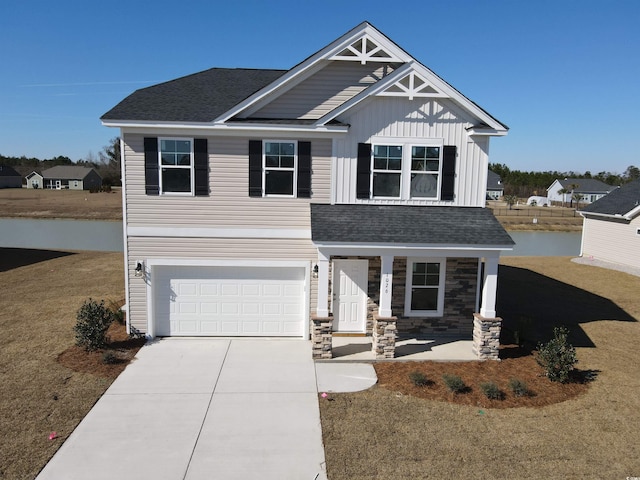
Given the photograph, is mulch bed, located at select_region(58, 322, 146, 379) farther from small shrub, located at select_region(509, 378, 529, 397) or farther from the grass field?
small shrub, located at select_region(509, 378, 529, 397)

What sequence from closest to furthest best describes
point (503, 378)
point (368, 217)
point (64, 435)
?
point (64, 435)
point (503, 378)
point (368, 217)

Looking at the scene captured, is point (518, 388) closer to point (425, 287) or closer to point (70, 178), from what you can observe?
point (425, 287)

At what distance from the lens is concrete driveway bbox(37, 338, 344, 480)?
6.72m

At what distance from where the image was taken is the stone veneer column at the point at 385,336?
1073cm

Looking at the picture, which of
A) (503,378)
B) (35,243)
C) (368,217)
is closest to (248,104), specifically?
(368,217)

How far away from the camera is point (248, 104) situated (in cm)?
1151

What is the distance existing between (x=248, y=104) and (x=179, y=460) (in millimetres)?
8219

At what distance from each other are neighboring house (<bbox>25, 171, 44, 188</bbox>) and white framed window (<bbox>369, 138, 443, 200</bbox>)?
94998 mm

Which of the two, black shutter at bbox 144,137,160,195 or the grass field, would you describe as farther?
black shutter at bbox 144,137,160,195

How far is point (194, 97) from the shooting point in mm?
12844

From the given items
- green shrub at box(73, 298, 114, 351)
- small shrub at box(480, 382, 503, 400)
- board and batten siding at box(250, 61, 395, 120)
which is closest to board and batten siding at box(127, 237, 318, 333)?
green shrub at box(73, 298, 114, 351)

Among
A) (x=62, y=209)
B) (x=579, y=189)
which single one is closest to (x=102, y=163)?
(x=62, y=209)

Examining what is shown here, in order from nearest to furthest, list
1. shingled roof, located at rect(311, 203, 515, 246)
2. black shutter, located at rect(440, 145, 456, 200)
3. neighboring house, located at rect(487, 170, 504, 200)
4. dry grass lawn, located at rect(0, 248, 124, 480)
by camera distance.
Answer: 1. dry grass lawn, located at rect(0, 248, 124, 480)
2. shingled roof, located at rect(311, 203, 515, 246)
3. black shutter, located at rect(440, 145, 456, 200)
4. neighboring house, located at rect(487, 170, 504, 200)

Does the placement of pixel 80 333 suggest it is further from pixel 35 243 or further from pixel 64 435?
pixel 35 243
